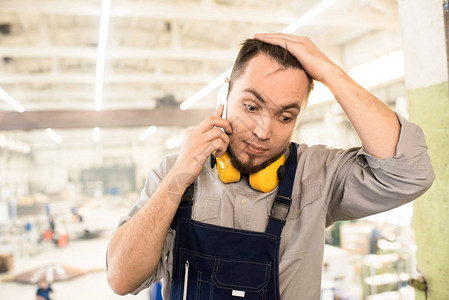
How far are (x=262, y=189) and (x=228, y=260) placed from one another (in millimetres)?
279

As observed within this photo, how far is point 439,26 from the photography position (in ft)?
5.41

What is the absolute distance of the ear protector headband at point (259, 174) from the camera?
4.13 ft

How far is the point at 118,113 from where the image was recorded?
6066 millimetres

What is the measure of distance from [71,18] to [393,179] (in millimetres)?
6995

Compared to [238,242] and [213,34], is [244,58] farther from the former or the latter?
[213,34]

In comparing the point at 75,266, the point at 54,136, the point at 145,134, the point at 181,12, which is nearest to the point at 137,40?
the point at 145,134

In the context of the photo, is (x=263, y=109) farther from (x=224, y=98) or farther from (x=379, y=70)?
(x=379, y=70)

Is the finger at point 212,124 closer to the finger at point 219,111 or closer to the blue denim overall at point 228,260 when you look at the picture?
the finger at point 219,111

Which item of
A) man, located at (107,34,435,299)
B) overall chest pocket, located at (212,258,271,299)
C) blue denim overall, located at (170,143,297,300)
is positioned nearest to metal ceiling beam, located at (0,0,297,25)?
man, located at (107,34,435,299)

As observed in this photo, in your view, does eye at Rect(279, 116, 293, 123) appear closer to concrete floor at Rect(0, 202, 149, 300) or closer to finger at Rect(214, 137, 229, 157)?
finger at Rect(214, 137, 229, 157)

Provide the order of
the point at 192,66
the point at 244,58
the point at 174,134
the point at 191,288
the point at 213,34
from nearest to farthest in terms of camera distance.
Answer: the point at 191,288 → the point at 244,58 → the point at 213,34 → the point at 174,134 → the point at 192,66

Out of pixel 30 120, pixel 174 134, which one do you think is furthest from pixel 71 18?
pixel 174 134

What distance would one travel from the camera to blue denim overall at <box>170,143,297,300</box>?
1.16m

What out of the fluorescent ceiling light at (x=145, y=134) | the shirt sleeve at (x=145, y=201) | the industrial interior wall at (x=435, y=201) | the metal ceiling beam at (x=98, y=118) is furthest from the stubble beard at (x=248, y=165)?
the fluorescent ceiling light at (x=145, y=134)
